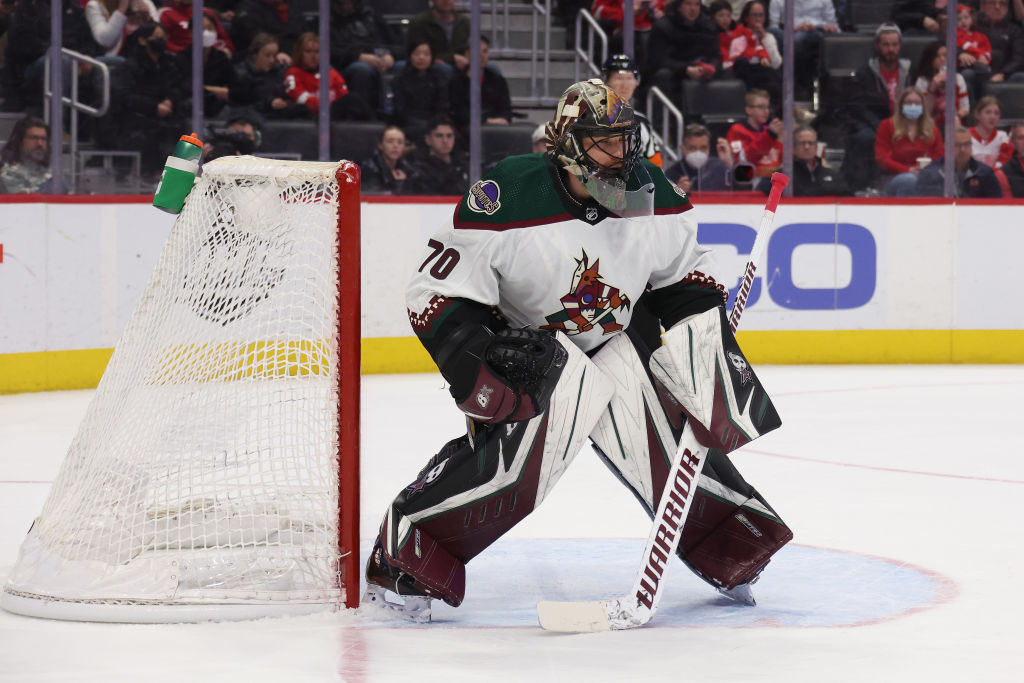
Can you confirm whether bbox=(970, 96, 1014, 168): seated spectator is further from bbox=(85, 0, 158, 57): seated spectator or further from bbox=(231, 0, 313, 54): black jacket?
bbox=(85, 0, 158, 57): seated spectator

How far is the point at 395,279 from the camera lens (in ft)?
22.3

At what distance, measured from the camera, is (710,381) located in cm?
261

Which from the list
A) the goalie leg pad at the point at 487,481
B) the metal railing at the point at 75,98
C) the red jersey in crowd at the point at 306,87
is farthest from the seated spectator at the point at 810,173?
the goalie leg pad at the point at 487,481

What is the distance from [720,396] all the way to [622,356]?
19 centimetres

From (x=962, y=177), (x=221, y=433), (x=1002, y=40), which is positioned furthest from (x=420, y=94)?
(x=221, y=433)

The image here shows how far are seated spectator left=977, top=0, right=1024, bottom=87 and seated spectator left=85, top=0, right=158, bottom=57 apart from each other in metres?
3.94

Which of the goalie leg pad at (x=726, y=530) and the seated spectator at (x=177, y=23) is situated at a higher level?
the seated spectator at (x=177, y=23)

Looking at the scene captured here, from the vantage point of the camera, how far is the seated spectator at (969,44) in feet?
24.1

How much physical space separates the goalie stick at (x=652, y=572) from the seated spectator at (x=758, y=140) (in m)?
4.70

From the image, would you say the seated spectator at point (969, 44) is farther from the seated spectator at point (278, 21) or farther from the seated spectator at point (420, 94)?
the seated spectator at point (278, 21)

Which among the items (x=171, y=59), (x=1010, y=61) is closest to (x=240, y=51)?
(x=171, y=59)

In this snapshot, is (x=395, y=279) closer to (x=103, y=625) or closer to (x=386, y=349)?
(x=386, y=349)

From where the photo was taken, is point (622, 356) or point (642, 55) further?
point (642, 55)

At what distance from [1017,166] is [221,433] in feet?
18.1
